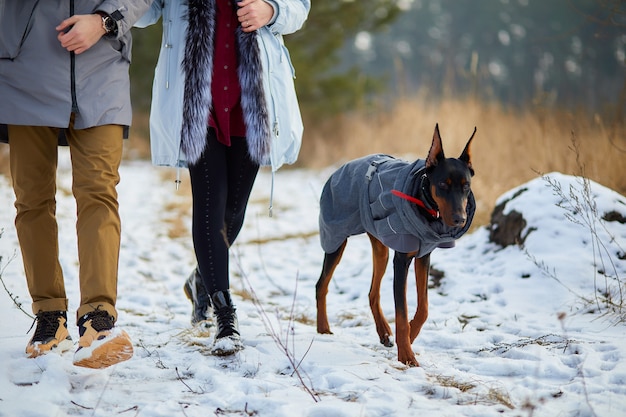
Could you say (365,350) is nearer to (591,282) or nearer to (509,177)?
(591,282)

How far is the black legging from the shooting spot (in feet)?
9.31

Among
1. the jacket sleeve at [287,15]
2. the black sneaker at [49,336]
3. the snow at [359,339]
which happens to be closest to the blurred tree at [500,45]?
the snow at [359,339]

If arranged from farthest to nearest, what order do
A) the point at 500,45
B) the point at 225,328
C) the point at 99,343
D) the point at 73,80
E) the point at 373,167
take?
the point at 500,45 < the point at 373,167 < the point at 225,328 < the point at 73,80 < the point at 99,343

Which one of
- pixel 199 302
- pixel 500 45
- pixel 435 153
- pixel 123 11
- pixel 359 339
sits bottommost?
pixel 359 339

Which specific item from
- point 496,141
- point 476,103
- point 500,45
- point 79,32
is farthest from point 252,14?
point 500,45

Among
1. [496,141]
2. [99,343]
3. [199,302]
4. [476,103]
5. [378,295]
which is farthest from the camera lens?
[476,103]

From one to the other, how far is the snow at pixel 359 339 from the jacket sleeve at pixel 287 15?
120cm

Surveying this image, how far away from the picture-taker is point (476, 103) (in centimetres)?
847

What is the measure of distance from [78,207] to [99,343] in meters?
0.58

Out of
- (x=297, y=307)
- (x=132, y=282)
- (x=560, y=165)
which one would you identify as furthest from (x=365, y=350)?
(x=560, y=165)

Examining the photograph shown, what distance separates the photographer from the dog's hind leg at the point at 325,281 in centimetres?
321

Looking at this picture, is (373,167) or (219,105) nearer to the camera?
(219,105)

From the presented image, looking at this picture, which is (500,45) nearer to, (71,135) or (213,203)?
(213,203)

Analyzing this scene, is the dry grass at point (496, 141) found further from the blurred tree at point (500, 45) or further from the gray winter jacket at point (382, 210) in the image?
the blurred tree at point (500, 45)
